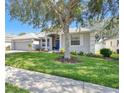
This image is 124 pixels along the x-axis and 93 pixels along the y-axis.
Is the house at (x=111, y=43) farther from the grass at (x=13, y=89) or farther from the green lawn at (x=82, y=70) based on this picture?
the grass at (x=13, y=89)

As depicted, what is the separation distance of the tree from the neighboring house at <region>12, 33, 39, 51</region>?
52.9 feet

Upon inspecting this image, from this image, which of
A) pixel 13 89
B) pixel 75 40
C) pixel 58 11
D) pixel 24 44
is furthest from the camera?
pixel 24 44

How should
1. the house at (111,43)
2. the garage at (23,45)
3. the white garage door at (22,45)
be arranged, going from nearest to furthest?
the garage at (23,45) < the white garage door at (22,45) < the house at (111,43)

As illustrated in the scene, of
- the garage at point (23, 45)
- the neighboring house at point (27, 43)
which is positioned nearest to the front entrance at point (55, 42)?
the neighboring house at point (27, 43)

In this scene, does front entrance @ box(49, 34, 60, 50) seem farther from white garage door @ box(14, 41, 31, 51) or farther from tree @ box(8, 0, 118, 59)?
tree @ box(8, 0, 118, 59)

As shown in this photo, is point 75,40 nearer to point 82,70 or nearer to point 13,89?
point 82,70

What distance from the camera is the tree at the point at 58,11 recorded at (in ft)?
38.1

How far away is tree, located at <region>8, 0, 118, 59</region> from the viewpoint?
11609 mm

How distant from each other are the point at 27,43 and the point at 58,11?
1994cm

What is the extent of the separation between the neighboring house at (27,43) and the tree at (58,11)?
634 inches

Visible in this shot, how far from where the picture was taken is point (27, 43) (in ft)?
107

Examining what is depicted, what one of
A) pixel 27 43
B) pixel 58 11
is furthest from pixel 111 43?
pixel 58 11
